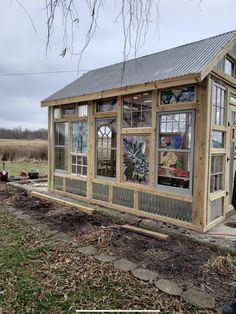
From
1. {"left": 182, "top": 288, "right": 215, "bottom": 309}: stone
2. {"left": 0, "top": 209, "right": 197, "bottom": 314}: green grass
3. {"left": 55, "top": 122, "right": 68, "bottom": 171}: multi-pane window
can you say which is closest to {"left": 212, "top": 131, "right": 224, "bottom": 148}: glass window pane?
{"left": 182, "top": 288, "right": 215, "bottom": 309}: stone

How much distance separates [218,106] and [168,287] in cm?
335

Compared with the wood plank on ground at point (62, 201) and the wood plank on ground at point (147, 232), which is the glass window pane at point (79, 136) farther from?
the wood plank on ground at point (147, 232)

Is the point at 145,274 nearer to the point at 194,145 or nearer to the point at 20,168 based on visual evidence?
the point at 194,145

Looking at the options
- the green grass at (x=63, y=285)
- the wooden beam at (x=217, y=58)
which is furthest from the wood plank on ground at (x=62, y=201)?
the wooden beam at (x=217, y=58)

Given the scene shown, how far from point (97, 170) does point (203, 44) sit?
12.1 ft

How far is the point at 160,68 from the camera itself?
545 centimetres

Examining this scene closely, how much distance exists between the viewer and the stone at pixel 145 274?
306cm

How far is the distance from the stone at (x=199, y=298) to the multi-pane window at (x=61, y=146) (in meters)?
5.27

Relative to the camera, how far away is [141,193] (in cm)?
543

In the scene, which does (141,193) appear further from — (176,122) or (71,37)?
(71,37)

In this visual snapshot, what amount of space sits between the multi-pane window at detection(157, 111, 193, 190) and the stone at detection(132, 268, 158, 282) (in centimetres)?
192

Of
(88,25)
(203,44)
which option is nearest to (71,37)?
(88,25)

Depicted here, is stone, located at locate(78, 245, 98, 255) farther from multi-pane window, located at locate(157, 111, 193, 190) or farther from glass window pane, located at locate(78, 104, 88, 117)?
glass window pane, located at locate(78, 104, 88, 117)

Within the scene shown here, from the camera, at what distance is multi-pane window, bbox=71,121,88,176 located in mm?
6750
